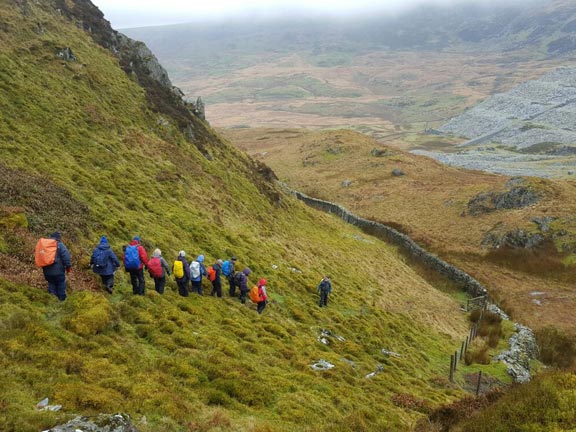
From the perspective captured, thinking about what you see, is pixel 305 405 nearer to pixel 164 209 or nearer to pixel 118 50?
pixel 164 209

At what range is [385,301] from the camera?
33969 mm

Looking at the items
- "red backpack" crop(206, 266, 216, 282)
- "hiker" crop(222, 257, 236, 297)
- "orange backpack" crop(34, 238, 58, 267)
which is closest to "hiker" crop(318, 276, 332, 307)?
"hiker" crop(222, 257, 236, 297)

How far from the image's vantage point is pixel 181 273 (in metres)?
18.7

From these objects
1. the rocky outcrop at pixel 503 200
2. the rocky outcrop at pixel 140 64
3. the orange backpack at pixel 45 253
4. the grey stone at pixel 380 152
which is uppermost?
the rocky outcrop at pixel 140 64

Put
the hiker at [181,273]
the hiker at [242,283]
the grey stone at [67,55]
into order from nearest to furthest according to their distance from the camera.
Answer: the hiker at [181,273]
the hiker at [242,283]
the grey stone at [67,55]

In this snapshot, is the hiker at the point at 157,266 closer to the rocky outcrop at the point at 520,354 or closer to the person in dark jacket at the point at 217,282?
the person in dark jacket at the point at 217,282

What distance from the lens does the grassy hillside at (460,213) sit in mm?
43719

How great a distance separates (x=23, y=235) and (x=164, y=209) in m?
12.5

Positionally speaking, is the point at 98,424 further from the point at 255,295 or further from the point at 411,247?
the point at 411,247

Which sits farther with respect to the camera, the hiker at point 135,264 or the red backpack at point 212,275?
the red backpack at point 212,275

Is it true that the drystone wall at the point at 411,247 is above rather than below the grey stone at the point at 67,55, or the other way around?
below

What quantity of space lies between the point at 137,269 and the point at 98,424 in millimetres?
8502

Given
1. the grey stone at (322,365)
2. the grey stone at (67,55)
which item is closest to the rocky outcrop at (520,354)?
the grey stone at (322,365)

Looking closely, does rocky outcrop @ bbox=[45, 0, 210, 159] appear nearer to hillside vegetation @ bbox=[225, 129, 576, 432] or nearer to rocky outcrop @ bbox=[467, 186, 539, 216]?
hillside vegetation @ bbox=[225, 129, 576, 432]
